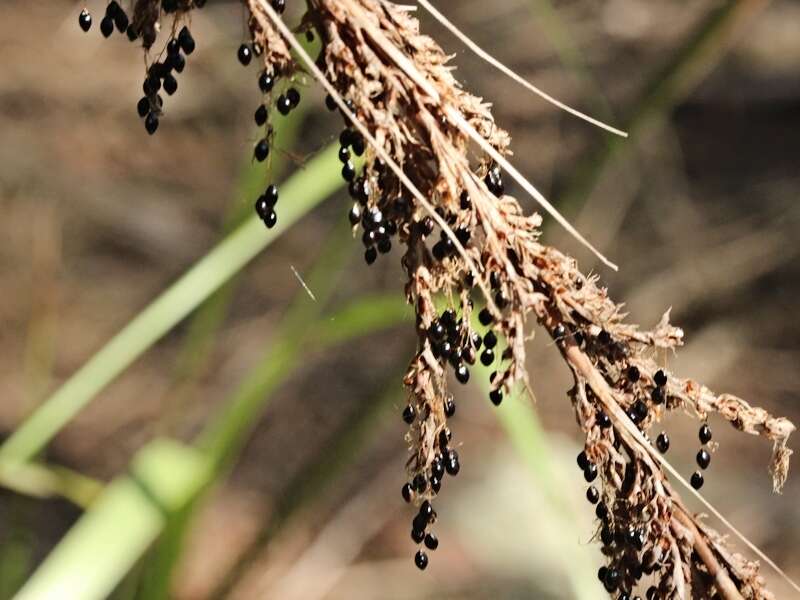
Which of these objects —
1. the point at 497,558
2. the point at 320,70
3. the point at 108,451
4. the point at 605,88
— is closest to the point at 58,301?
the point at 108,451

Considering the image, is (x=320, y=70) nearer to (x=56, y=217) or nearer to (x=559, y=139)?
(x=56, y=217)

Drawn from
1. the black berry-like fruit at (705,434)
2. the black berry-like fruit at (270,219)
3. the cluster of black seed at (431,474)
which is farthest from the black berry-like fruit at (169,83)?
the black berry-like fruit at (705,434)

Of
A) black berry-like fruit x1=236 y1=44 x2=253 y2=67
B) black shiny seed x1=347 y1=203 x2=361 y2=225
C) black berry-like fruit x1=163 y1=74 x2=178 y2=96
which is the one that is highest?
black berry-like fruit x1=236 y1=44 x2=253 y2=67

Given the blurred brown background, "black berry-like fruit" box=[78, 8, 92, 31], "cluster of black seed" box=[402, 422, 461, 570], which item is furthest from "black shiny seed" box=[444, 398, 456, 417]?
the blurred brown background

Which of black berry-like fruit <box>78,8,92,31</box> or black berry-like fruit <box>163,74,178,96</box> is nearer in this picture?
black berry-like fruit <box>163,74,178,96</box>

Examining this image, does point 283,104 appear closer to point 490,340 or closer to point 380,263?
point 490,340

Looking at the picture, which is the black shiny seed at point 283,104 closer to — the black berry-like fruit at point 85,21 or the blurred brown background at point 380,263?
the black berry-like fruit at point 85,21

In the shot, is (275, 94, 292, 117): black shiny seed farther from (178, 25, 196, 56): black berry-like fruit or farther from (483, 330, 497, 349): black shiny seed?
(483, 330, 497, 349): black shiny seed
